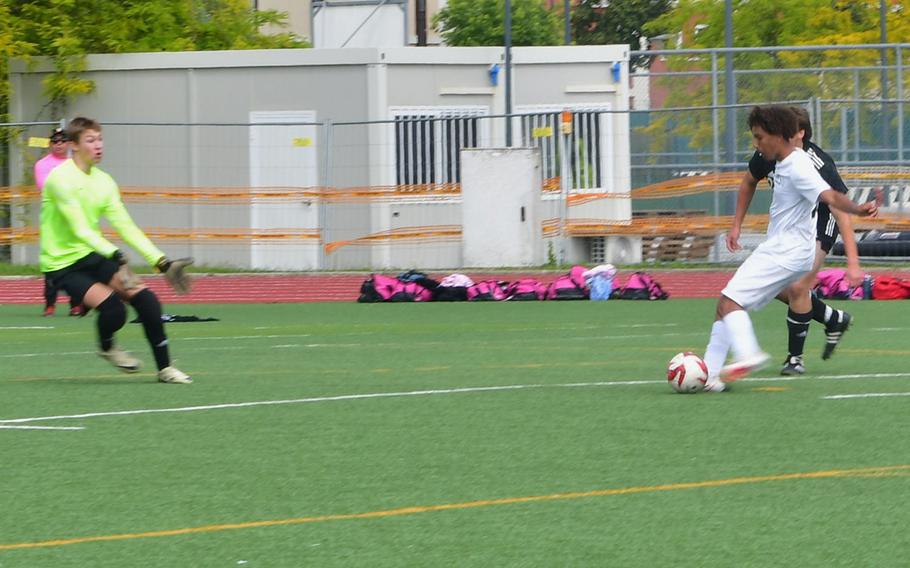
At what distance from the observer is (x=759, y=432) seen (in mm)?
8758

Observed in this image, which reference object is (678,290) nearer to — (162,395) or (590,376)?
(590,376)

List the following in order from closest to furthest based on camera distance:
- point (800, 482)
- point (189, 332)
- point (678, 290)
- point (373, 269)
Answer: point (800, 482) < point (189, 332) < point (678, 290) < point (373, 269)

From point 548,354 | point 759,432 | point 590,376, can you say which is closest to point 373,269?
point 548,354

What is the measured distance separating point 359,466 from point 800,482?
6.21 feet

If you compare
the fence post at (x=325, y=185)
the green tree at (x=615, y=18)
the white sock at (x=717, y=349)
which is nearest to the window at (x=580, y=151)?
the fence post at (x=325, y=185)

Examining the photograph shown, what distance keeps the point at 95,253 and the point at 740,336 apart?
401 centimetres

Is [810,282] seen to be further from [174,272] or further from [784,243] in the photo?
[174,272]

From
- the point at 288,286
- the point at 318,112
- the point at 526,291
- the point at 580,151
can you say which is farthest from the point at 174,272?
the point at 318,112

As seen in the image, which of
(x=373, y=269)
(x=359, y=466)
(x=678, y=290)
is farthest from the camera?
(x=373, y=269)

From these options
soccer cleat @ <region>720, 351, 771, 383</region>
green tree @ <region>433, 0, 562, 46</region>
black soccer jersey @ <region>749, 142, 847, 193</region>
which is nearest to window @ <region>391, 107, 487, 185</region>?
black soccer jersey @ <region>749, 142, 847, 193</region>

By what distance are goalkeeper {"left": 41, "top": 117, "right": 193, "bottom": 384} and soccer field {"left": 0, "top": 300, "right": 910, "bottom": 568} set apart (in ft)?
1.19

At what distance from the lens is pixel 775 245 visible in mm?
10406

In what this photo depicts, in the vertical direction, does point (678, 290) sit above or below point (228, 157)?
below

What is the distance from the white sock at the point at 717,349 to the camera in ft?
33.6
